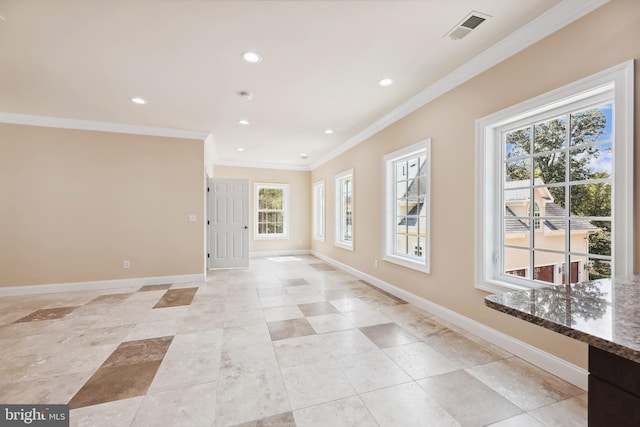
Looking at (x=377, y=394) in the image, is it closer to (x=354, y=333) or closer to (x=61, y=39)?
(x=354, y=333)

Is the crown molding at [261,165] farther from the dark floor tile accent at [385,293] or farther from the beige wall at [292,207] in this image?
the dark floor tile accent at [385,293]

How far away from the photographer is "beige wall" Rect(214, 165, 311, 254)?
766cm

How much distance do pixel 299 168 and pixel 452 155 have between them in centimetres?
549

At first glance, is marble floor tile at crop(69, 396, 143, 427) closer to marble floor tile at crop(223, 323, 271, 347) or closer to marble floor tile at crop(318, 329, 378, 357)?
marble floor tile at crop(223, 323, 271, 347)

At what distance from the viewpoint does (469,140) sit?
2.77 metres

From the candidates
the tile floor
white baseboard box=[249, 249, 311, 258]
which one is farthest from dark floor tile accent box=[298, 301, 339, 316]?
white baseboard box=[249, 249, 311, 258]

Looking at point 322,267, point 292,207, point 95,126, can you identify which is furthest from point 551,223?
point 292,207

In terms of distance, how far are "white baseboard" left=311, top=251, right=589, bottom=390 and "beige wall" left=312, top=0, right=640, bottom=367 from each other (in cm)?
5

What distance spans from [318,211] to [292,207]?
825 millimetres

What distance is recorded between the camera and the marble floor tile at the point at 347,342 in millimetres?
2402

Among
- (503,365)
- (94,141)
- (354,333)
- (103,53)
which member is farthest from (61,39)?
(503,365)

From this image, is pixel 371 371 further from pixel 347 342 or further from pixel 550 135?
pixel 550 135

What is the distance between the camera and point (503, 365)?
85.3 inches

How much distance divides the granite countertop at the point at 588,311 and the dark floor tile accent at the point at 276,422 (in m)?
1.39
